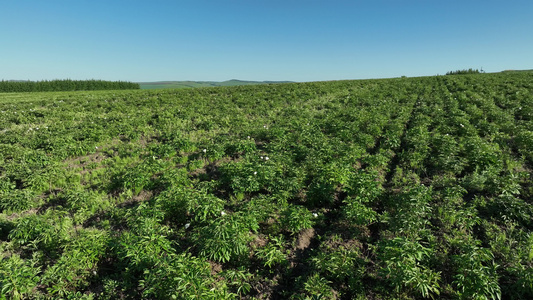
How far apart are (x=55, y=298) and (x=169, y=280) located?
1952 mm

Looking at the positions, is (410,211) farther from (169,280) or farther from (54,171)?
(54,171)

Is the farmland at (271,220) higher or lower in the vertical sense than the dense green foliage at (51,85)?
lower

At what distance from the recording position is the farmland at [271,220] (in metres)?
4.00

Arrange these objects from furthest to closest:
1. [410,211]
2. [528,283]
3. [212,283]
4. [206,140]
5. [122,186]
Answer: [206,140], [122,186], [410,211], [212,283], [528,283]

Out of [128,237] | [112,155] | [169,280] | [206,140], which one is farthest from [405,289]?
[112,155]

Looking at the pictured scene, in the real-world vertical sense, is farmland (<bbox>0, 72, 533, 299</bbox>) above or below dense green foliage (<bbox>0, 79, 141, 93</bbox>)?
below

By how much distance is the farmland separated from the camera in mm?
4000

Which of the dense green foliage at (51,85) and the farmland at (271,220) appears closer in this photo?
the farmland at (271,220)

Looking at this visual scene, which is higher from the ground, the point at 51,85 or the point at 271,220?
the point at 51,85

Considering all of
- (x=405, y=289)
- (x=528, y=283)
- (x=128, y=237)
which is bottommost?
(x=405, y=289)

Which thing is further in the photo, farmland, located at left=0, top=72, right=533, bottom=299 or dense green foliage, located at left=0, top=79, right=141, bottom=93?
dense green foliage, located at left=0, top=79, right=141, bottom=93

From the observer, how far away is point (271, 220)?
5996 mm

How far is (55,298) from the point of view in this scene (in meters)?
3.85

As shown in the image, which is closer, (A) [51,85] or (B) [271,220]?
(B) [271,220]
